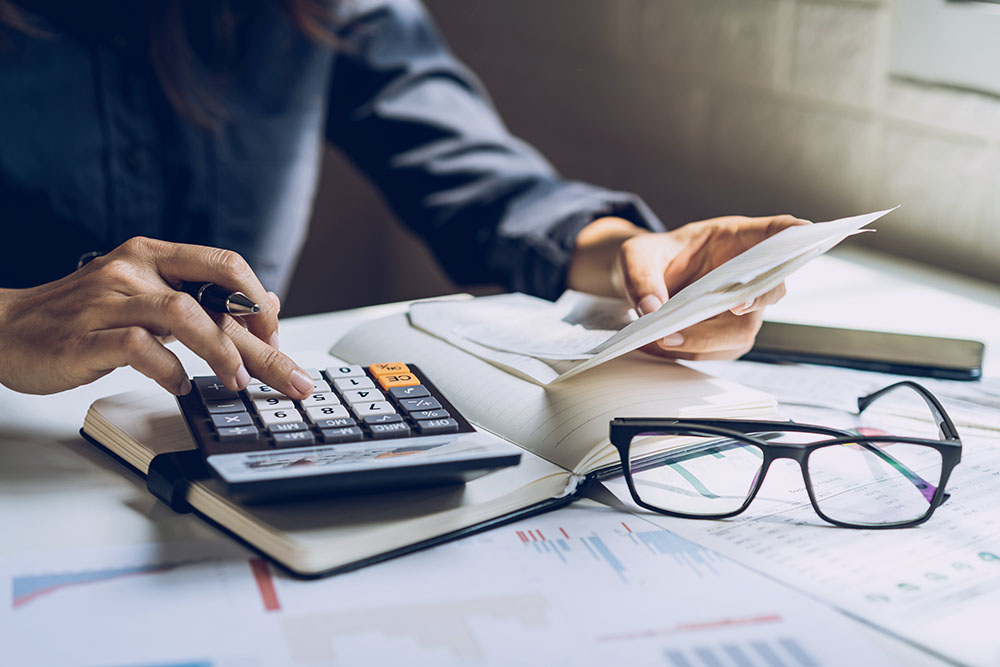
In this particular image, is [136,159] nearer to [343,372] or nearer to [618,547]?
[343,372]

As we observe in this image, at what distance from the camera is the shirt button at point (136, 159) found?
3.26ft

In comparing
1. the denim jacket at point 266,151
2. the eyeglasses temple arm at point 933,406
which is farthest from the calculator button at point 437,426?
the denim jacket at point 266,151

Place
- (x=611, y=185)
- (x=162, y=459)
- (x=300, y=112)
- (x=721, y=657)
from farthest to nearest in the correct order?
(x=611, y=185)
(x=300, y=112)
(x=162, y=459)
(x=721, y=657)

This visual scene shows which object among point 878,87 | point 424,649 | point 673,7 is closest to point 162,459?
point 424,649

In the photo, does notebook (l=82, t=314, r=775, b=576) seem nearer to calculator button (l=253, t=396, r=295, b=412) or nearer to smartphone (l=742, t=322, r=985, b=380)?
calculator button (l=253, t=396, r=295, b=412)

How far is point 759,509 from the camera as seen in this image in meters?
0.49

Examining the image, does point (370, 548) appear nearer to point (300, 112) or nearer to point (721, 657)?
point (721, 657)

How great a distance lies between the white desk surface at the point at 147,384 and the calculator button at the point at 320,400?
87 mm

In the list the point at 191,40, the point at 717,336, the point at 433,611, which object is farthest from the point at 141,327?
the point at 191,40

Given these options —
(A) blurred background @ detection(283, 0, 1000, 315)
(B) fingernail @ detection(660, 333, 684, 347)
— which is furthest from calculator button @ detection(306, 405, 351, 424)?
(A) blurred background @ detection(283, 0, 1000, 315)

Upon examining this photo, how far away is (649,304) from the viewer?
0.61 metres

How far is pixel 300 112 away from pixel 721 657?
0.93m

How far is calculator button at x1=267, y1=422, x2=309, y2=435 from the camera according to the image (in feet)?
1.55

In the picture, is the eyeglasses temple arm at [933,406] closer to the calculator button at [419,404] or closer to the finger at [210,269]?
the calculator button at [419,404]
